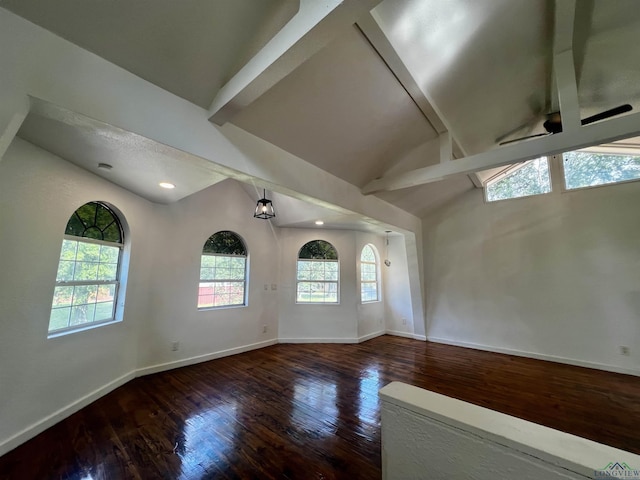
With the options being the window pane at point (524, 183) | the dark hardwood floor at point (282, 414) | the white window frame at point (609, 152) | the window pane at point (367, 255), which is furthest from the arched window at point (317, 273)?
the white window frame at point (609, 152)

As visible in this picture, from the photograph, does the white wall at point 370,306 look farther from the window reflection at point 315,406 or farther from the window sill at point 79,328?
the window sill at point 79,328

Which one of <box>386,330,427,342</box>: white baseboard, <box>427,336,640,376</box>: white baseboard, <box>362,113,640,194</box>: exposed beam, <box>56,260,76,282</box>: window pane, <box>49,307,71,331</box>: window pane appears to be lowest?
<box>427,336,640,376</box>: white baseboard

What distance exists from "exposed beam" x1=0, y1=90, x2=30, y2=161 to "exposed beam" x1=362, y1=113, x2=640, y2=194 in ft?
10.5

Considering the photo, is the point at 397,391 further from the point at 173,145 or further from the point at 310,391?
the point at 310,391

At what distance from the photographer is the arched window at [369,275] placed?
5.72 m

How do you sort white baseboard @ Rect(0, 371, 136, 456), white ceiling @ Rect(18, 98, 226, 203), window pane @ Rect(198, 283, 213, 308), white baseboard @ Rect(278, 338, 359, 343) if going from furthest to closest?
1. white baseboard @ Rect(278, 338, 359, 343)
2. window pane @ Rect(198, 283, 213, 308)
3. white baseboard @ Rect(0, 371, 136, 456)
4. white ceiling @ Rect(18, 98, 226, 203)

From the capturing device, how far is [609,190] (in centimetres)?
393

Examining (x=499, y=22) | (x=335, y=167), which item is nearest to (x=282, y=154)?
(x=335, y=167)

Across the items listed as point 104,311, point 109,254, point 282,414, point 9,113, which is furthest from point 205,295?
point 9,113

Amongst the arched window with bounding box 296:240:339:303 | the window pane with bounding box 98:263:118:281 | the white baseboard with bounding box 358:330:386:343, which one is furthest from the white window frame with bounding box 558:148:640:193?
the window pane with bounding box 98:263:118:281

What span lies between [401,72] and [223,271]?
3.83m

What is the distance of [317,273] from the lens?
5.41 metres

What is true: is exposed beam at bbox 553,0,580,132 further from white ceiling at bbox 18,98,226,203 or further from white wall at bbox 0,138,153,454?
white wall at bbox 0,138,153,454

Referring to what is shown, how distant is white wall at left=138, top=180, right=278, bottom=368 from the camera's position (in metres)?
3.61
